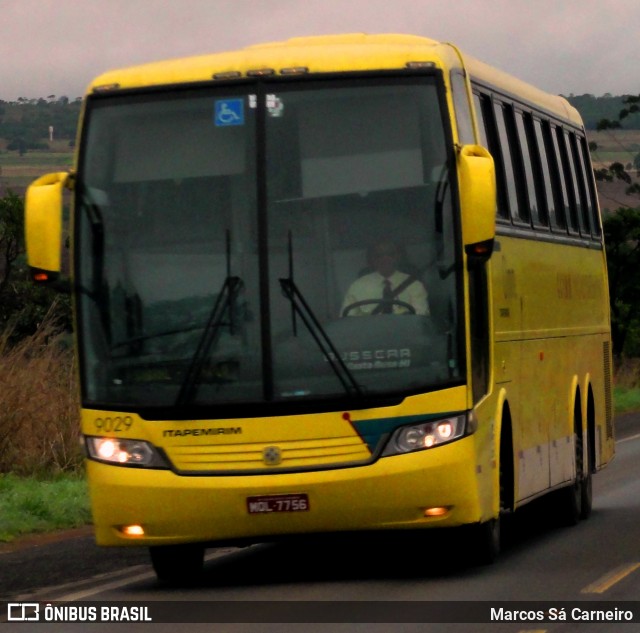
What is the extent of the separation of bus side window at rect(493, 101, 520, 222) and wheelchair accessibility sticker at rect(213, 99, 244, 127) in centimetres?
272

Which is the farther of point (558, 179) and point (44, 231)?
point (558, 179)

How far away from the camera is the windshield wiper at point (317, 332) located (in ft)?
36.1

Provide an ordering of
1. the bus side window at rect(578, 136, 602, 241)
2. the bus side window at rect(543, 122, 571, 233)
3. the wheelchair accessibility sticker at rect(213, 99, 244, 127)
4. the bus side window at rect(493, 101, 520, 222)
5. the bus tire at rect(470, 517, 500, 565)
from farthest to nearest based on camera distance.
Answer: the bus side window at rect(578, 136, 602, 241) < the bus side window at rect(543, 122, 571, 233) < the bus side window at rect(493, 101, 520, 222) < the bus tire at rect(470, 517, 500, 565) < the wheelchair accessibility sticker at rect(213, 99, 244, 127)

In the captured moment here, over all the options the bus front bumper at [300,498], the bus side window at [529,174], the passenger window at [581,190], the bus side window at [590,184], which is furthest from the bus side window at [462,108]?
the bus side window at [590,184]

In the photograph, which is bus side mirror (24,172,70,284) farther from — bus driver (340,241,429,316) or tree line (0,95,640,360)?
tree line (0,95,640,360)

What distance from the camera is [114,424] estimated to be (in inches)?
444

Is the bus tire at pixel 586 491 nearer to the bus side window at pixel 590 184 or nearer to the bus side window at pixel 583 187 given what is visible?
the bus side window at pixel 583 187

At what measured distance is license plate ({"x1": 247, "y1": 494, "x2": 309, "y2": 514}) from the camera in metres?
11.0

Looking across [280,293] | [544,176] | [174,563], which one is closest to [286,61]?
[280,293]

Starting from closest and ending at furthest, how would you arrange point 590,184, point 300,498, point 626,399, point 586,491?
point 300,498
point 586,491
point 590,184
point 626,399

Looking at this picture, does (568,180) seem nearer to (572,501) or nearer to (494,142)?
(572,501)

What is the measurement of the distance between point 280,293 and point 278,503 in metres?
1.30

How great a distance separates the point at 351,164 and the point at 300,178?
0.34 metres

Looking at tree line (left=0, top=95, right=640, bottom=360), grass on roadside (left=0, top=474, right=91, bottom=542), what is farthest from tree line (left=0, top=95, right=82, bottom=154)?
grass on roadside (left=0, top=474, right=91, bottom=542)
